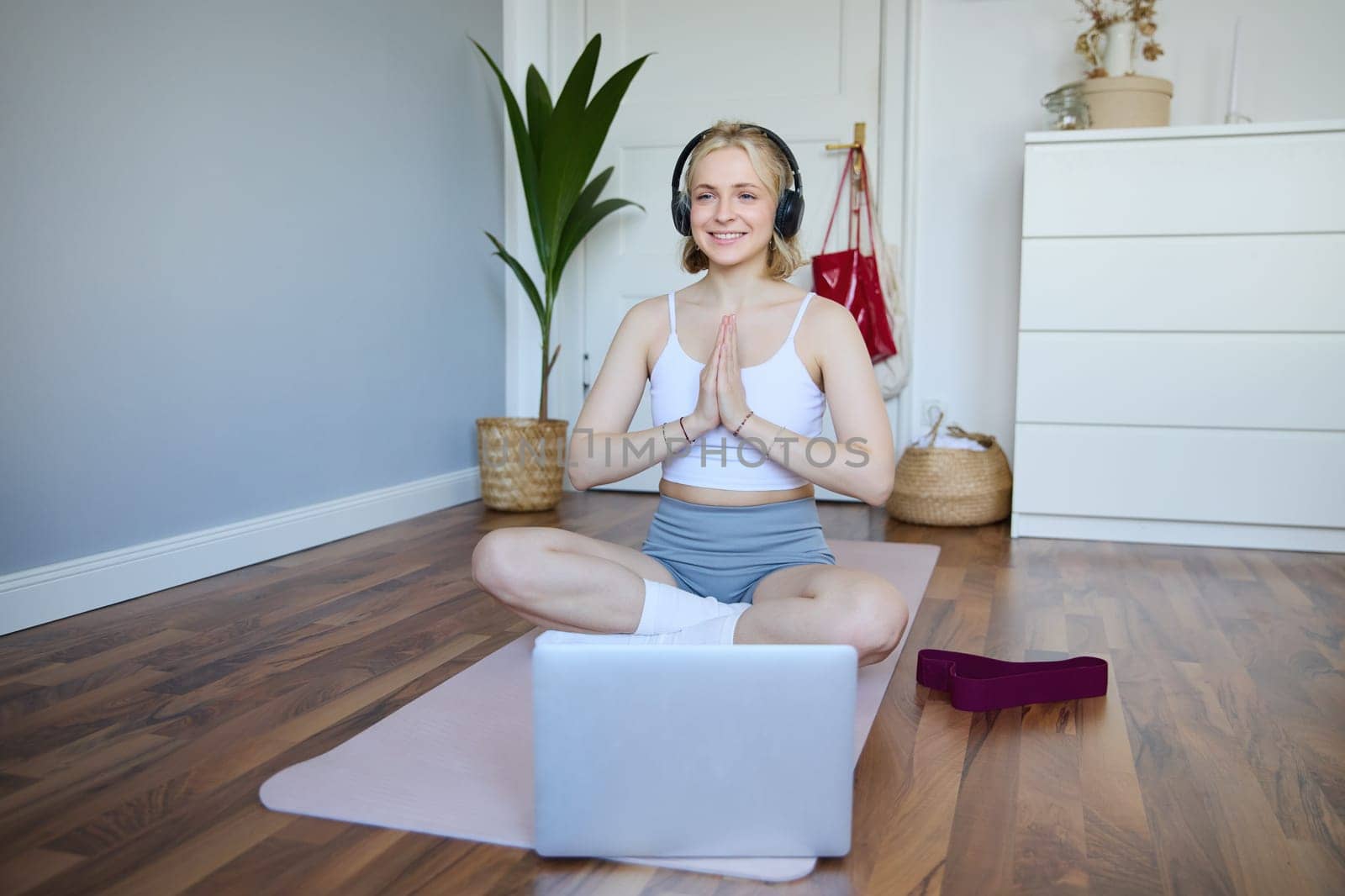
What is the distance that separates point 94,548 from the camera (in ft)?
7.33

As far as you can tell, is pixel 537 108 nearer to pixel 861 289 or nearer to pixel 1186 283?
pixel 861 289

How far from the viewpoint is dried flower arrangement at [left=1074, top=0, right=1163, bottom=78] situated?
327cm

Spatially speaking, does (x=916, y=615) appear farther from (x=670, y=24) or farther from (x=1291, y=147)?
(x=670, y=24)

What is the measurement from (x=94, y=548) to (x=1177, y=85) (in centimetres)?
337

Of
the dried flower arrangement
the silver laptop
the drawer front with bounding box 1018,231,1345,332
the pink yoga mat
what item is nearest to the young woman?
the pink yoga mat

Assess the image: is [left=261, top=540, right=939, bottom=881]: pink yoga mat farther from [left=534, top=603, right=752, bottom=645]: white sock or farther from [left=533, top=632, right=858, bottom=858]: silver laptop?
[left=534, top=603, right=752, bottom=645]: white sock

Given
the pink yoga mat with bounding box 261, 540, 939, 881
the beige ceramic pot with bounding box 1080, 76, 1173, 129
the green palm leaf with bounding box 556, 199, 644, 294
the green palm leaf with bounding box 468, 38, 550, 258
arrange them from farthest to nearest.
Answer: the green palm leaf with bounding box 556, 199, 644, 294
the green palm leaf with bounding box 468, 38, 550, 258
the beige ceramic pot with bounding box 1080, 76, 1173, 129
the pink yoga mat with bounding box 261, 540, 939, 881

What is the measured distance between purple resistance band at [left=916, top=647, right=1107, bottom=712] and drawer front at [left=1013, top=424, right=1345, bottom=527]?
150 cm

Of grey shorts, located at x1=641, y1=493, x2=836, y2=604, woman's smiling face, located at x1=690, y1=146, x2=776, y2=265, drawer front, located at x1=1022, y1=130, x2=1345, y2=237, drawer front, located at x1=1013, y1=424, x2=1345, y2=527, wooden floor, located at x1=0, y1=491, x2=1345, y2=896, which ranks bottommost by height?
wooden floor, located at x1=0, y1=491, x2=1345, y2=896

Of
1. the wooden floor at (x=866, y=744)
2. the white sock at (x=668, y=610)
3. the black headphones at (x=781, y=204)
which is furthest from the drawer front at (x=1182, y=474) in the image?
the white sock at (x=668, y=610)

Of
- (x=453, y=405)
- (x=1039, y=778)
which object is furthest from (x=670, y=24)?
(x=1039, y=778)

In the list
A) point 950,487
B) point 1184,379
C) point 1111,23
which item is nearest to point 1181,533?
point 1184,379

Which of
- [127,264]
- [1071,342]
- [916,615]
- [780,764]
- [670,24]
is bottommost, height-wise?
[916,615]

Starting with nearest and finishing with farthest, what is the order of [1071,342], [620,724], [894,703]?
[620,724] → [894,703] → [1071,342]
